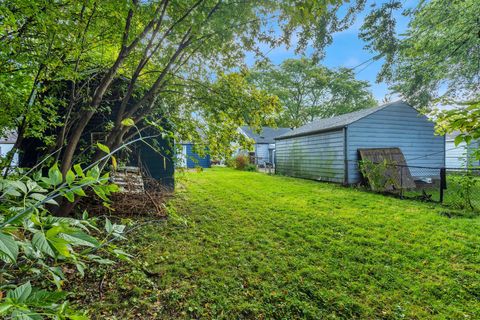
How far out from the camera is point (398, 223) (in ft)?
14.9

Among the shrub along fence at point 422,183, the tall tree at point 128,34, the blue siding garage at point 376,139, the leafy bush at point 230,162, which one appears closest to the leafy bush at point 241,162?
the leafy bush at point 230,162

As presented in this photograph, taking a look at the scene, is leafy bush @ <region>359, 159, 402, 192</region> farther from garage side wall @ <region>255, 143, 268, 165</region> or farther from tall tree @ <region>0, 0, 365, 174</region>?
garage side wall @ <region>255, 143, 268, 165</region>

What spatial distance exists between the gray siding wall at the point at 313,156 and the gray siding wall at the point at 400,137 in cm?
46

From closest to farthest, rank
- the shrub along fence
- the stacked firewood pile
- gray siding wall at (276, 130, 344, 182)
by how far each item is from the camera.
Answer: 1. the stacked firewood pile
2. the shrub along fence
3. gray siding wall at (276, 130, 344, 182)

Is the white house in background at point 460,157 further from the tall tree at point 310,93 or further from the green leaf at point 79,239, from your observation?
the tall tree at point 310,93

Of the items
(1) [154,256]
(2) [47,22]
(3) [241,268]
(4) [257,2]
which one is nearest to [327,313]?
(3) [241,268]

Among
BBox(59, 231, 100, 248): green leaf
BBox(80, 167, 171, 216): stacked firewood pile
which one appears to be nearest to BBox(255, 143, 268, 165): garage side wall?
BBox(80, 167, 171, 216): stacked firewood pile

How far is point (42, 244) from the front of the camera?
2.14 ft

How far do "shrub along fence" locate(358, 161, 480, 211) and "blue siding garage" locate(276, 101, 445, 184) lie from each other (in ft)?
1.93

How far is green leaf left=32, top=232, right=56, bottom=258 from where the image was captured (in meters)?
0.65

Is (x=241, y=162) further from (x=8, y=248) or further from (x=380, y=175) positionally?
(x=8, y=248)

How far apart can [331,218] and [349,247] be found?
1.36 m

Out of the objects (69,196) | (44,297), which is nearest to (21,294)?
(44,297)

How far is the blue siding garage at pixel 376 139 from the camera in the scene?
30.1ft
